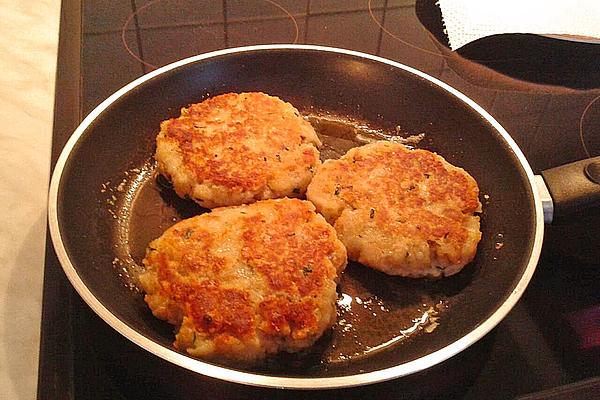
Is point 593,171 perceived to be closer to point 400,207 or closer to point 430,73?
point 400,207

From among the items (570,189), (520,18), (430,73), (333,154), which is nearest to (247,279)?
(333,154)

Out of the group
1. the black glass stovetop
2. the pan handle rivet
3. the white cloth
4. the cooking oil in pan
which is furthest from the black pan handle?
the white cloth

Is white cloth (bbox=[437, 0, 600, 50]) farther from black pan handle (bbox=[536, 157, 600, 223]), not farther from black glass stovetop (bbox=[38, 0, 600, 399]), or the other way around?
black pan handle (bbox=[536, 157, 600, 223])

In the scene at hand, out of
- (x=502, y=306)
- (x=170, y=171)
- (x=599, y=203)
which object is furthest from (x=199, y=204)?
(x=599, y=203)

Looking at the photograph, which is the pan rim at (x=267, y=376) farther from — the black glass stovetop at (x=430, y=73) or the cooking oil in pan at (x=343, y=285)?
the cooking oil in pan at (x=343, y=285)

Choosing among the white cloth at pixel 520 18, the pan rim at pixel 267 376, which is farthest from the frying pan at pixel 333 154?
the white cloth at pixel 520 18

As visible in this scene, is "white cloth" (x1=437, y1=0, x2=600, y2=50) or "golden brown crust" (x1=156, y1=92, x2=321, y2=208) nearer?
"golden brown crust" (x1=156, y1=92, x2=321, y2=208)
